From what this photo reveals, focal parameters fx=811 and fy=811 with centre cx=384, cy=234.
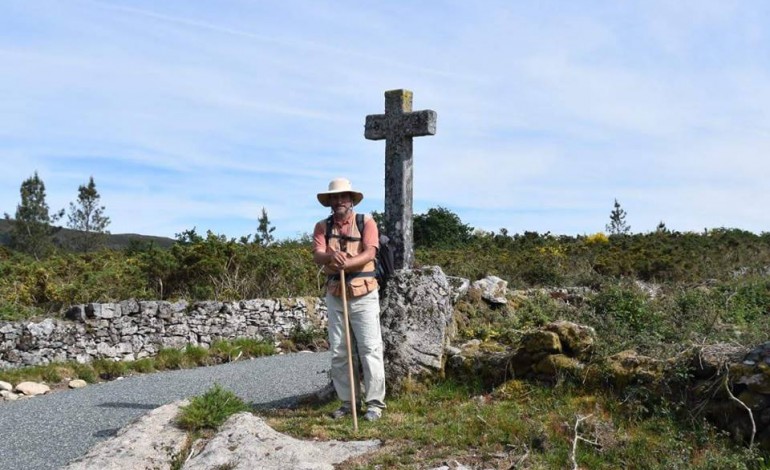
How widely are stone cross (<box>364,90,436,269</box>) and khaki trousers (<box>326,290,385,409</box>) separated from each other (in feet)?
5.78

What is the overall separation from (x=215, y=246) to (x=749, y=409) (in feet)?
43.4

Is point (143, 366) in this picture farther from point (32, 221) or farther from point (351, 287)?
point (32, 221)

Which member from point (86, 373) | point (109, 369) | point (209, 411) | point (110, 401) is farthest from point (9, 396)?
point (209, 411)

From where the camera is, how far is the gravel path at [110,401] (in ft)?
27.5

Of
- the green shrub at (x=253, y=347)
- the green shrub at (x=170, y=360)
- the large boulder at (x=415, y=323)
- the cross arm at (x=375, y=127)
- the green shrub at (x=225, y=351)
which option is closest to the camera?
the large boulder at (x=415, y=323)

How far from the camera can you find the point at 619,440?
6371mm

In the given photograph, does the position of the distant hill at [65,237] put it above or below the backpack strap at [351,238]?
above

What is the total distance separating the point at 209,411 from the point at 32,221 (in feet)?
118

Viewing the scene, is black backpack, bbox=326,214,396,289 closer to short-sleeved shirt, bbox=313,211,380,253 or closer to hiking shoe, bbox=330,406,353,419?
short-sleeved shirt, bbox=313,211,380,253

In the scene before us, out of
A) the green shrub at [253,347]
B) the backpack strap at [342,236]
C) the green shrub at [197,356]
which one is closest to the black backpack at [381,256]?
the backpack strap at [342,236]

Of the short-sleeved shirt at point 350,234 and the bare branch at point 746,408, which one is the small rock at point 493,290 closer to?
the short-sleeved shirt at point 350,234

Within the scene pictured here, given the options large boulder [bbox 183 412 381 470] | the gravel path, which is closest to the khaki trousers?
large boulder [bbox 183 412 381 470]

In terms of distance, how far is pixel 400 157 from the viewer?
983cm

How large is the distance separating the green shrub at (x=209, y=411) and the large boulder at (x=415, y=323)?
5.88ft
